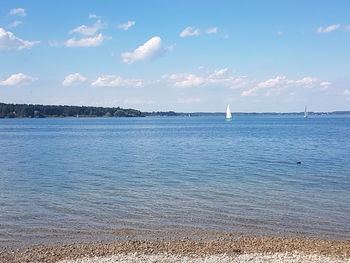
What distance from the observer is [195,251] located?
13.9 meters

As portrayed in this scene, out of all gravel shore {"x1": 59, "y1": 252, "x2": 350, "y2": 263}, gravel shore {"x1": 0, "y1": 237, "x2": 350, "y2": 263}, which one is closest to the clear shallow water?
gravel shore {"x1": 0, "y1": 237, "x2": 350, "y2": 263}

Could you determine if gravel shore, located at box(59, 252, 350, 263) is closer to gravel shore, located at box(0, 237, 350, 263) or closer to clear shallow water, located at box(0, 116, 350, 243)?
gravel shore, located at box(0, 237, 350, 263)

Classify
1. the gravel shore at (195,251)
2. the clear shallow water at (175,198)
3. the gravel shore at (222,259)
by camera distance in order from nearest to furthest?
the gravel shore at (222,259) < the gravel shore at (195,251) < the clear shallow water at (175,198)

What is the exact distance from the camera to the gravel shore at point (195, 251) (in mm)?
12789

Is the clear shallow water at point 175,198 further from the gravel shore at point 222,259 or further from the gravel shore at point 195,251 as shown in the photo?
the gravel shore at point 222,259

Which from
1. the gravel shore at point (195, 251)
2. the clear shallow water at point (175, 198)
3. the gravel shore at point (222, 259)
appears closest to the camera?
the gravel shore at point (222, 259)

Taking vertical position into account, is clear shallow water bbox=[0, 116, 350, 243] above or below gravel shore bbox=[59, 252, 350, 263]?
below

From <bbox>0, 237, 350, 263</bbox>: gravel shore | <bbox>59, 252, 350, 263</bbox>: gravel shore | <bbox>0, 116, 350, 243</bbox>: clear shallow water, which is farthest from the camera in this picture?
<bbox>0, 116, 350, 243</bbox>: clear shallow water

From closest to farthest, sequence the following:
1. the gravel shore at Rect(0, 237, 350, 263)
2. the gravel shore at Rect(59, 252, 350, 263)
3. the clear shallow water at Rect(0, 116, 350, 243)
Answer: the gravel shore at Rect(59, 252, 350, 263), the gravel shore at Rect(0, 237, 350, 263), the clear shallow water at Rect(0, 116, 350, 243)

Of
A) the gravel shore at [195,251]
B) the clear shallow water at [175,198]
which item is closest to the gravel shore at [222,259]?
the gravel shore at [195,251]

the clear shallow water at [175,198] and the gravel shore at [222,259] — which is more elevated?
the gravel shore at [222,259]

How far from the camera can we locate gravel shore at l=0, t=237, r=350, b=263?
12.8m

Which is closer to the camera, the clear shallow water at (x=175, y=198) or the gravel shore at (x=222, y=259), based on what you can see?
the gravel shore at (x=222, y=259)

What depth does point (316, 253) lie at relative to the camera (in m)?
13.4
